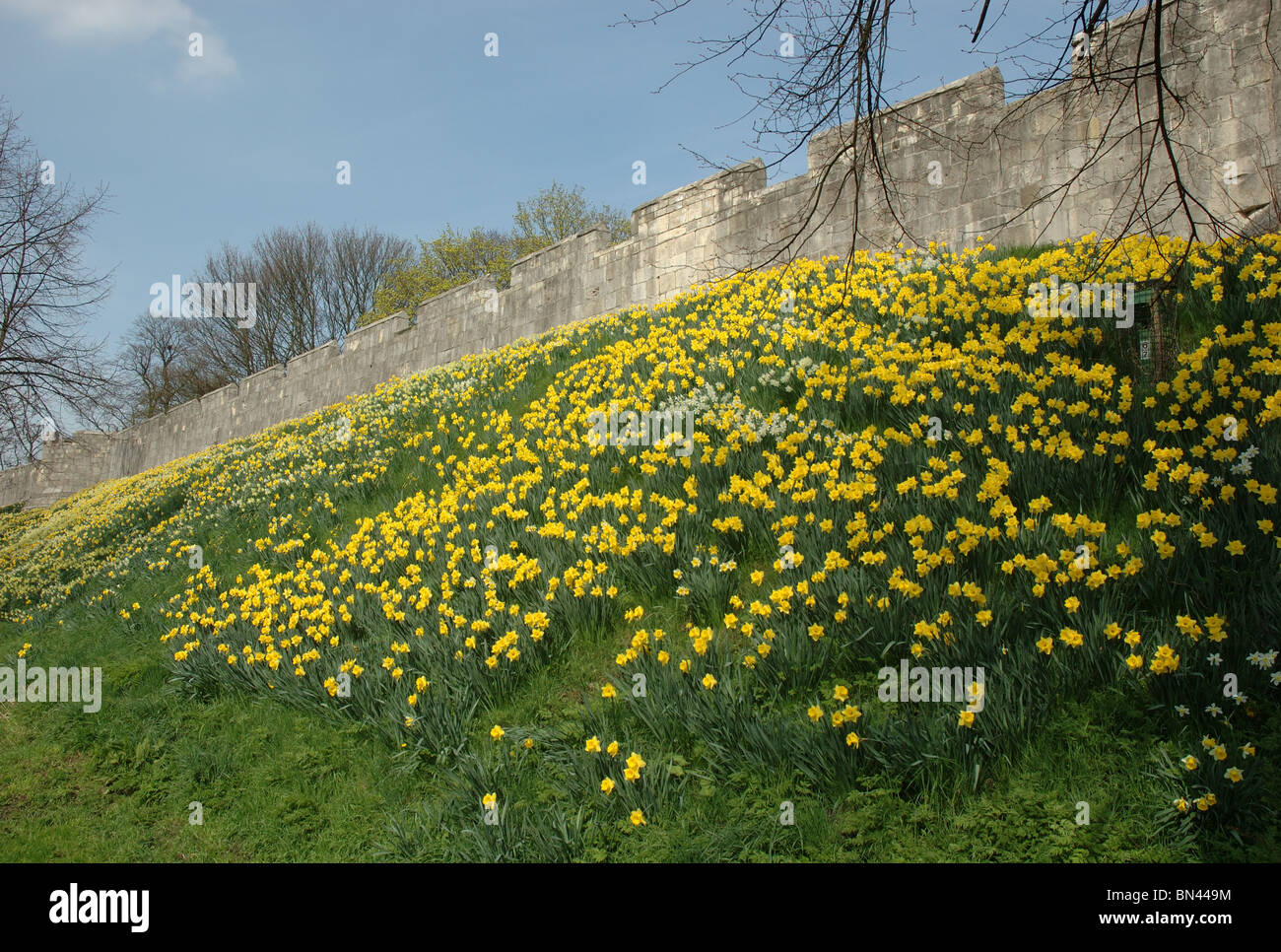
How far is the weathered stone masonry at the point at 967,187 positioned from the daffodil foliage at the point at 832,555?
2.63 feet

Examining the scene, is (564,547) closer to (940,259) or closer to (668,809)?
(668,809)

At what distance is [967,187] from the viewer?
822 centimetres

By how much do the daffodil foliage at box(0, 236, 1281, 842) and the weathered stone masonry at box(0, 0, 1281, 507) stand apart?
80 cm

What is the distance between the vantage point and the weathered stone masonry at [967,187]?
6.48 metres

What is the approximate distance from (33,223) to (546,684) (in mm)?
13281

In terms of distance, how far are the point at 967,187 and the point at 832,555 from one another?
5724mm

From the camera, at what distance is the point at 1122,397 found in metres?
4.62

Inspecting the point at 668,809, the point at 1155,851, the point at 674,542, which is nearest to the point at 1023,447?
the point at 674,542
